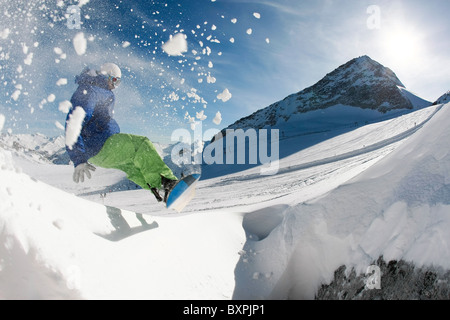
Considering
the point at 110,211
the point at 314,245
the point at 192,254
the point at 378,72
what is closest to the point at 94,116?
the point at 110,211

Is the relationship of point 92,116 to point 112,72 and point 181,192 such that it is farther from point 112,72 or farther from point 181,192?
point 181,192

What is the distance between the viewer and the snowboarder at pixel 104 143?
2932 millimetres

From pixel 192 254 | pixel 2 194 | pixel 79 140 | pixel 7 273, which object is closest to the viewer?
pixel 7 273

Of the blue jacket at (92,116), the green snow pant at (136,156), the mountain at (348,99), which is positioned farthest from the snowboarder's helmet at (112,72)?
the mountain at (348,99)

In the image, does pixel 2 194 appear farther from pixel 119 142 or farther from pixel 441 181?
pixel 441 181

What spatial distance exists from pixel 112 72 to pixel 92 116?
0.69 meters

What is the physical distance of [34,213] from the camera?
149cm

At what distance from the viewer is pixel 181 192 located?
298 centimetres

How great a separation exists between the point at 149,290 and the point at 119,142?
1.83 metres

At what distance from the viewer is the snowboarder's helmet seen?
317 centimetres

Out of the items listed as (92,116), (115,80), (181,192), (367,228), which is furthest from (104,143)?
(367,228)

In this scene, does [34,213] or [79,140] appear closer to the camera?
[34,213]

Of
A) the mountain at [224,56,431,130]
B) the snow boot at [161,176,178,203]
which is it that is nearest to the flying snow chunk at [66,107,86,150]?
the snow boot at [161,176,178,203]

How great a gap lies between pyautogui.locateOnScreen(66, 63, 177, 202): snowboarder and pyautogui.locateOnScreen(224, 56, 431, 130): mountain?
46262 millimetres
